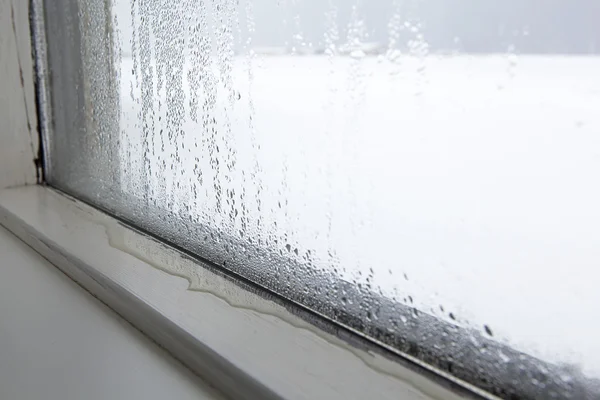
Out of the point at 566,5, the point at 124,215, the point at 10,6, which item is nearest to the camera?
the point at 566,5

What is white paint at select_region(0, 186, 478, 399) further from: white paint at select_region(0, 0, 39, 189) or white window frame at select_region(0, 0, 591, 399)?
white paint at select_region(0, 0, 39, 189)

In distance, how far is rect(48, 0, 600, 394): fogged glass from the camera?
0.81ft

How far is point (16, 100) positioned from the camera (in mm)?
703

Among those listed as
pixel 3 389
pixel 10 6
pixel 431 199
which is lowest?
pixel 3 389

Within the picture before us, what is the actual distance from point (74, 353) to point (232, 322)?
11cm

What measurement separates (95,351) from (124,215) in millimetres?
259

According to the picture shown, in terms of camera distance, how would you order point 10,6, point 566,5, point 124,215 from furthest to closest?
point 10,6, point 124,215, point 566,5

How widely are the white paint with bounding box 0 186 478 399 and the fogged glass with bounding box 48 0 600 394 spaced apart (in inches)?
1.0

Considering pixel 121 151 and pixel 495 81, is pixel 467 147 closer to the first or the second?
pixel 495 81

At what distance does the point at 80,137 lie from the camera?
66cm

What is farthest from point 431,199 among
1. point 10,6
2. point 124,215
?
point 10,6

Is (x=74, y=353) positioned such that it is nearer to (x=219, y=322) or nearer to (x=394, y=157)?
(x=219, y=322)

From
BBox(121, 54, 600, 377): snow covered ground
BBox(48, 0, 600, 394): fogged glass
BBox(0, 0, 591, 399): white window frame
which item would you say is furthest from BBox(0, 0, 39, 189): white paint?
BBox(121, 54, 600, 377): snow covered ground

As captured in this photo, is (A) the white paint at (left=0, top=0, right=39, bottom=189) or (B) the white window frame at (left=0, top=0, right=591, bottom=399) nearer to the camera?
(B) the white window frame at (left=0, top=0, right=591, bottom=399)
